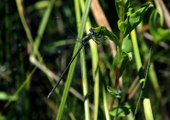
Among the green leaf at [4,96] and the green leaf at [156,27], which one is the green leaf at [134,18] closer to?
the green leaf at [156,27]

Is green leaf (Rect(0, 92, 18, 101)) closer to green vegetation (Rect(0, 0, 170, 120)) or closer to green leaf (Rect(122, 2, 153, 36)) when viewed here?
green vegetation (Rect(0, 0, 170, 120))

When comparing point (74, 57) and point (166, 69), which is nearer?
point (74, 57)

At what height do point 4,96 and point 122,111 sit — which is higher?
point 4,96

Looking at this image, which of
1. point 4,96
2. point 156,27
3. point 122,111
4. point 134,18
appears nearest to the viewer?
point 134,18

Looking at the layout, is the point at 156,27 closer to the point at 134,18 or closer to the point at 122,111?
the point at 134,18

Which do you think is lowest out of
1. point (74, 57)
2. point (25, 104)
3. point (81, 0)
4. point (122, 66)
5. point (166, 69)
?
point (166, 69)

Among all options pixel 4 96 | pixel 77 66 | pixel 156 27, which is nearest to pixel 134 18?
pixel 156 27

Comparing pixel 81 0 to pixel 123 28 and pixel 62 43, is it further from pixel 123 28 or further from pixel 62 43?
pixel 62 43

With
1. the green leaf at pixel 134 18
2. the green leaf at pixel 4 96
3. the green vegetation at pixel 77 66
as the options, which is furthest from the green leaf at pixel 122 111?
the green leaf at pixel 4 96

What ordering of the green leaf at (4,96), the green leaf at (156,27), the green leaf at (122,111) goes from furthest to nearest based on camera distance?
the green leaf at (4,96) → the green leaf at (156,27) → the green leaf at (122,111)

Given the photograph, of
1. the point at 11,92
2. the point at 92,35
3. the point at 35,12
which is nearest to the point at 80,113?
the point at 11,92

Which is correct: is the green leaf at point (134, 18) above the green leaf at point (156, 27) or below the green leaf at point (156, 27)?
above
